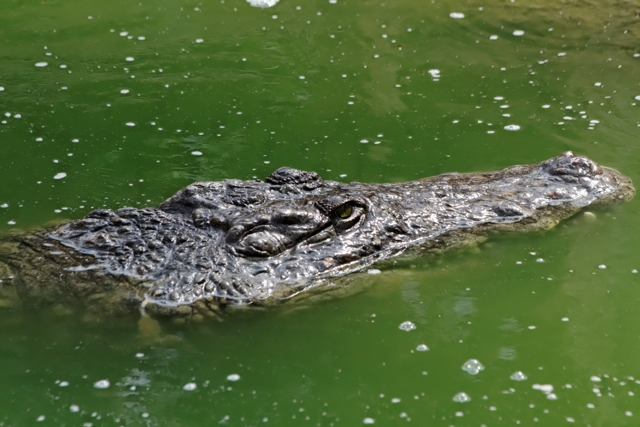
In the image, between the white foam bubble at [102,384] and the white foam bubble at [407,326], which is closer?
the white foam bubble at [102,384]

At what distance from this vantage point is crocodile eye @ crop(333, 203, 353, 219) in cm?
473

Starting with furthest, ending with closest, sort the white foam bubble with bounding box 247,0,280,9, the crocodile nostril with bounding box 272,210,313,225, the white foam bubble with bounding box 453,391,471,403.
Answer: the white foam bubble with bounding box 247,0,280,9 → the crocodile nostril with bounding box 272,210,313,225 → the white foam bubble with bounding box 453,391,471,403

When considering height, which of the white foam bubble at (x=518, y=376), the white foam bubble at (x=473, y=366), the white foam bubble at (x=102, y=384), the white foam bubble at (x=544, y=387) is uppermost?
the white foam bubble at (x=102, y=384)

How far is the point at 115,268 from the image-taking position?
4461 mm

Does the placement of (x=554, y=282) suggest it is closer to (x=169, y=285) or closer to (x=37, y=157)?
(x=169, y=285)

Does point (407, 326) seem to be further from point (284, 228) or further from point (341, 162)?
point (341, 162)

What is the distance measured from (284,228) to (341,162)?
87.5 inches

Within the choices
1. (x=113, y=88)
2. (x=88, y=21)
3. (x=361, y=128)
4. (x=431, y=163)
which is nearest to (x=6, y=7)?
(x=88, y=21)

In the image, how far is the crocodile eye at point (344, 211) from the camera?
4.73 meters

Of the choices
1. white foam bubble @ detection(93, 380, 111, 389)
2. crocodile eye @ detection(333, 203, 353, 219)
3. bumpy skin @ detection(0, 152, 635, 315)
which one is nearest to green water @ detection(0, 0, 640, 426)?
white foam bubble @ detection(93, 380, 111, 389)

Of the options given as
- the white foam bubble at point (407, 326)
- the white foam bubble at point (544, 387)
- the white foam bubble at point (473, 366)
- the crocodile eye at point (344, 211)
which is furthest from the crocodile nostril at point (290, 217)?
the white foam bubble at point (544, 387)

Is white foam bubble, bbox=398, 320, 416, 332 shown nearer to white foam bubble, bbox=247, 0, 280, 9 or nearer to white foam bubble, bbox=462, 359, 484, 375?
white foam bubble, bbox=462, 359, 484, 375

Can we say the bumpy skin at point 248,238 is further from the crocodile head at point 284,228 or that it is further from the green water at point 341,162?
the green water at point 341,162

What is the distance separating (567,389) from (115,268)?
9.08ft
